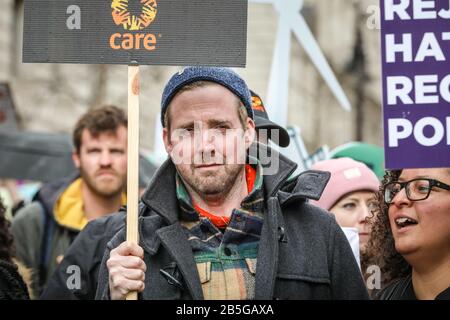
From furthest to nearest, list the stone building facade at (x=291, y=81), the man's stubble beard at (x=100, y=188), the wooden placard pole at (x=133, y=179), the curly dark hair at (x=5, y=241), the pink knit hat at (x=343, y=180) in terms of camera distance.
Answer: the stone building facade at (x=291, y=81) < the man's stubble beard at (x=100, y=188) < the pink knit hat at (x=343, y=180) < the curly dark hair at (x=5, y=241) < the wooden placard pole at (x=133, y=179)

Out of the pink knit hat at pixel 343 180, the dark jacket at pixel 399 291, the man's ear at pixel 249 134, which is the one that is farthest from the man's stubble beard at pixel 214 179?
the pink knit hat at pixel 343 180

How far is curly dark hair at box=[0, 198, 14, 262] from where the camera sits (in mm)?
4750

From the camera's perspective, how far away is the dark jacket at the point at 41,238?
5938 mm

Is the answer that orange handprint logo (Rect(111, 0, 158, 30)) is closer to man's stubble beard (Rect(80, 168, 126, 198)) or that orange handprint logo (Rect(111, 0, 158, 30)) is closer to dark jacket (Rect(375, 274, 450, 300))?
dark jacket (Rect(375, 274, 450, 300))

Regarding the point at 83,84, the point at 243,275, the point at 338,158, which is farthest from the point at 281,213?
the point at 83,84

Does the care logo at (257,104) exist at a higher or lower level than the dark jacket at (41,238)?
higher

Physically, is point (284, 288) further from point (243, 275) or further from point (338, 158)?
point (338, 158)

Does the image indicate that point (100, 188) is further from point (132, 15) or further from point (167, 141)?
point (132, 15)

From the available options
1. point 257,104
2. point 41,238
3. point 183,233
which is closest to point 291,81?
point 41,238

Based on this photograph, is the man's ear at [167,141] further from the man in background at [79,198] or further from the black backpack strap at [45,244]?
the black backpack strap at [45,244]

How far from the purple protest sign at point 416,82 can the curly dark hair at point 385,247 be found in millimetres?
409

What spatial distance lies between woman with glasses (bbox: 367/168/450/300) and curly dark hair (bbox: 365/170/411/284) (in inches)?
7.8

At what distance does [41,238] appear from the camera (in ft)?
19.7

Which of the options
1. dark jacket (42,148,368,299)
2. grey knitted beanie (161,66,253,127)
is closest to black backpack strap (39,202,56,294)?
dark jacket (42,148,368,299)
